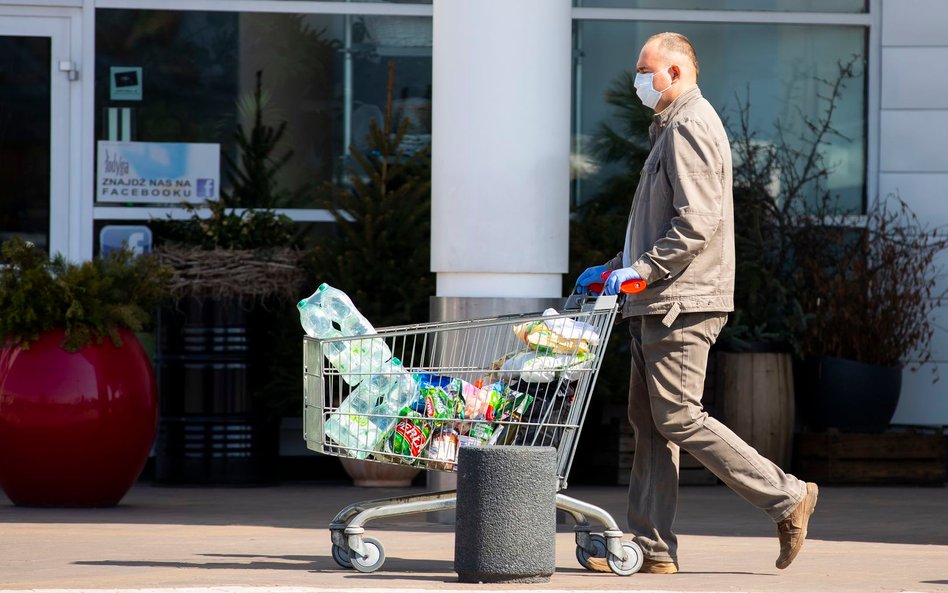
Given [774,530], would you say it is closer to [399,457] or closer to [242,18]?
[399,457]

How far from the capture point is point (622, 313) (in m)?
5.82

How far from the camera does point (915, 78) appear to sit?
11.2 meters

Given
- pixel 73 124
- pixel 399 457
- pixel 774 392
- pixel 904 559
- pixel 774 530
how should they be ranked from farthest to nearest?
pixel 73 124
pixel 774 392
pixel 774 530
pixel 904 559
pixel 399 457

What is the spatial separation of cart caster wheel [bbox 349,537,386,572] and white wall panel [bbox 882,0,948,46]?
696cm

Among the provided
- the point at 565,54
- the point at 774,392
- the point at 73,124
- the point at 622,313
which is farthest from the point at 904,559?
the point at 73,124

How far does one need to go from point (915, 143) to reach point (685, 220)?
20.3ft

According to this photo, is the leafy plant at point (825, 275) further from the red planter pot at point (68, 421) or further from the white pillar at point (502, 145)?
the red planter pot at point (68, 421)

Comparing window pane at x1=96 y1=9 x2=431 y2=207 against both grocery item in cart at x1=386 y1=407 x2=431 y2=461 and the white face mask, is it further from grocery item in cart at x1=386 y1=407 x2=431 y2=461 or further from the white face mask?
grocery item in cart at x1=386 y1=407 x2=431 y2=461

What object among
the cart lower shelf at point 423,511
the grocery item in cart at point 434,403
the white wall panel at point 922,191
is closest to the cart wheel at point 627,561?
the cart lower shelf at point 423,511

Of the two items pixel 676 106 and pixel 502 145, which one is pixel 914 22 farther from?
pixel 676 106

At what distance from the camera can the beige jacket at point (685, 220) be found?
5.53 metres

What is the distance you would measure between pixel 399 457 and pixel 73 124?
6.05 meters

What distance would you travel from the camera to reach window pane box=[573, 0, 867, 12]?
37.0ft

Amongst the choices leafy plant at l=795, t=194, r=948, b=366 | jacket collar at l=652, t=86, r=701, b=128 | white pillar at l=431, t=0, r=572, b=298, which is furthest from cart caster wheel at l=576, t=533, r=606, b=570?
leafy plant at l=795, t=194, r=948, b=366
